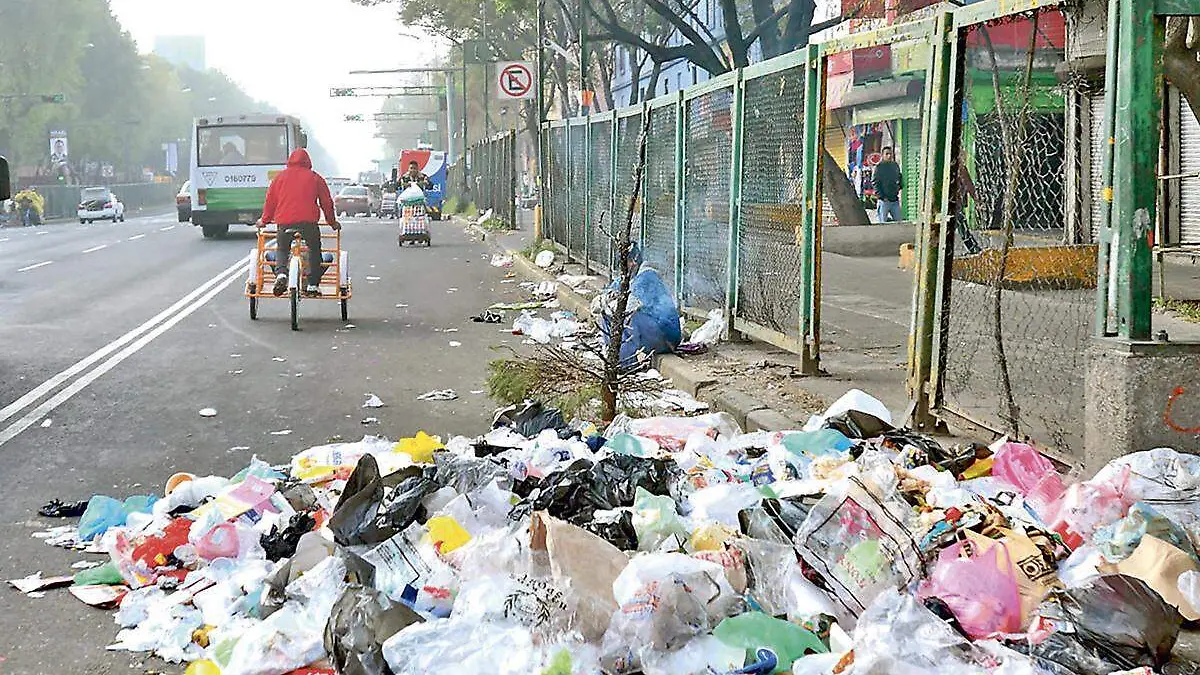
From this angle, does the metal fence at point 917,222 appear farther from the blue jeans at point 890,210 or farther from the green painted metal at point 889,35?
the blue jeans at point 890,210

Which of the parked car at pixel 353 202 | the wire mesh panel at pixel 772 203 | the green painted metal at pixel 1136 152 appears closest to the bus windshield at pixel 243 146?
the wire mesh panel at pixel 772 203

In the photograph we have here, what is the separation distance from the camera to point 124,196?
273 ft

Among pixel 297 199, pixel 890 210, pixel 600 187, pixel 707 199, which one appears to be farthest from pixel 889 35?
pixel 890 210

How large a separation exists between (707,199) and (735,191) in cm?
101

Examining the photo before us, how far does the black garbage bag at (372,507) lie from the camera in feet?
15.7

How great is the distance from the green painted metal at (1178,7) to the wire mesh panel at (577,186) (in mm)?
12411

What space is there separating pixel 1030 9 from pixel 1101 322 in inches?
51.0

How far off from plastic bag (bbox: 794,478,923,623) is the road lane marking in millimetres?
5776

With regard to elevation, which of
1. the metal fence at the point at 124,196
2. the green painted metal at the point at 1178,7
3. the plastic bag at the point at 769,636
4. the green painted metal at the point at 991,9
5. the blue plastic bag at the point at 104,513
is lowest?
the blue plastic bag at the point at 104,513

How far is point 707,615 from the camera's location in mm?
4023

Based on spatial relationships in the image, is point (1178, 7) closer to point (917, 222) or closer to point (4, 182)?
point (917, 222)

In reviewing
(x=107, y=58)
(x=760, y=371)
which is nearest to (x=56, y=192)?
(x=107, y=58)

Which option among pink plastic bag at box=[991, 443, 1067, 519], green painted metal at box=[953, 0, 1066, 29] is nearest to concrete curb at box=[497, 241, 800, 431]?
pink plastic bag at box=[991, 443, 1067, 519]

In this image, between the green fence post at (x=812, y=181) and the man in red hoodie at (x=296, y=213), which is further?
the man in red hoodie at (x=296, y=213)
